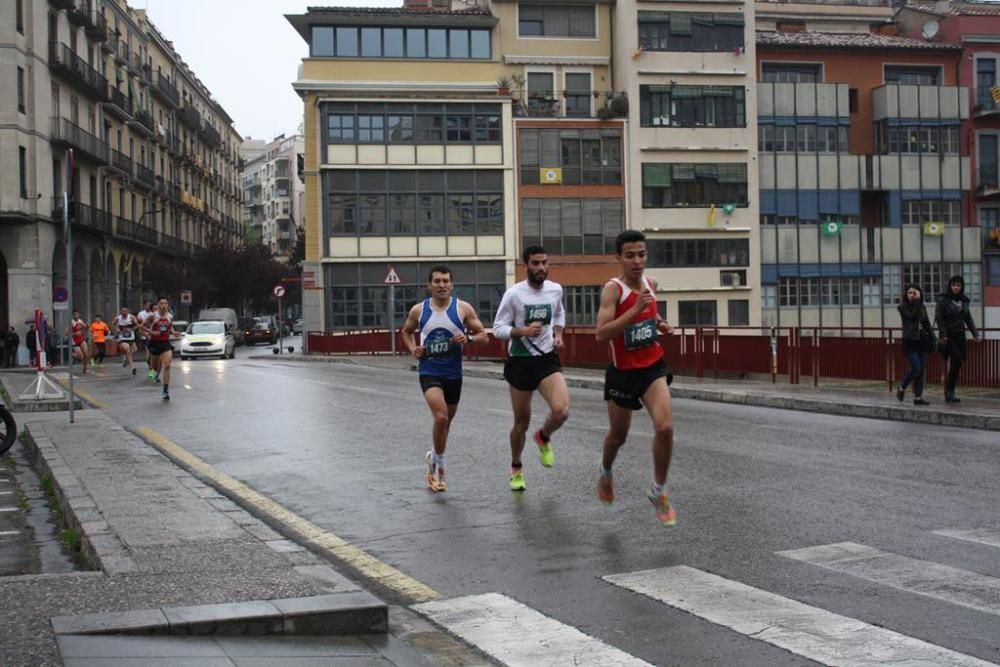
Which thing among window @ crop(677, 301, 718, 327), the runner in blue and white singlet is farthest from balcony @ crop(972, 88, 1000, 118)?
the runner in blue and white singlet

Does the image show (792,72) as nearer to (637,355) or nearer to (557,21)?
(557,21)

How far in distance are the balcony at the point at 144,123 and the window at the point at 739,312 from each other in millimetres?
34180

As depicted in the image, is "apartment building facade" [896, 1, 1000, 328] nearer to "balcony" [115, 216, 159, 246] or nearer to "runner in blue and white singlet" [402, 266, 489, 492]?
"balcony" [115, 216, 159, 246]

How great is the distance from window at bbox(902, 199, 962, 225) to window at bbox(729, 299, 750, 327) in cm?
871

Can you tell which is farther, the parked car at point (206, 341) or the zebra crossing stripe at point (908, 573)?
the parked car at point (206, 341)

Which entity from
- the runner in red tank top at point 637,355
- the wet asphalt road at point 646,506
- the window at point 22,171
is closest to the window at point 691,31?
the window at point 22,171

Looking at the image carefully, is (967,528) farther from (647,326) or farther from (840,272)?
(840,272)

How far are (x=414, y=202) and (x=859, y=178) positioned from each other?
813 inches

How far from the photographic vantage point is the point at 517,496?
8789 mm

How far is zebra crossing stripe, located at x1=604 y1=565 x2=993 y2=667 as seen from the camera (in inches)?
180

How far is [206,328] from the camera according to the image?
4431 cm

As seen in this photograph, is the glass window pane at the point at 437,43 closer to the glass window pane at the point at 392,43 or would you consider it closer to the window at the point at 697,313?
the glass window pane at the point at 392,43

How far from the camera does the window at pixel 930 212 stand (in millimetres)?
53844

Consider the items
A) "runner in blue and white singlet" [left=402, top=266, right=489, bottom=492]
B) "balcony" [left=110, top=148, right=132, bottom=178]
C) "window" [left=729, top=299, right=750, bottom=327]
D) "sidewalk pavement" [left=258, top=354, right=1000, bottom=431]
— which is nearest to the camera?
"runner in blue and white singlet" [left=402, top=266, right=489, bottom=492]
